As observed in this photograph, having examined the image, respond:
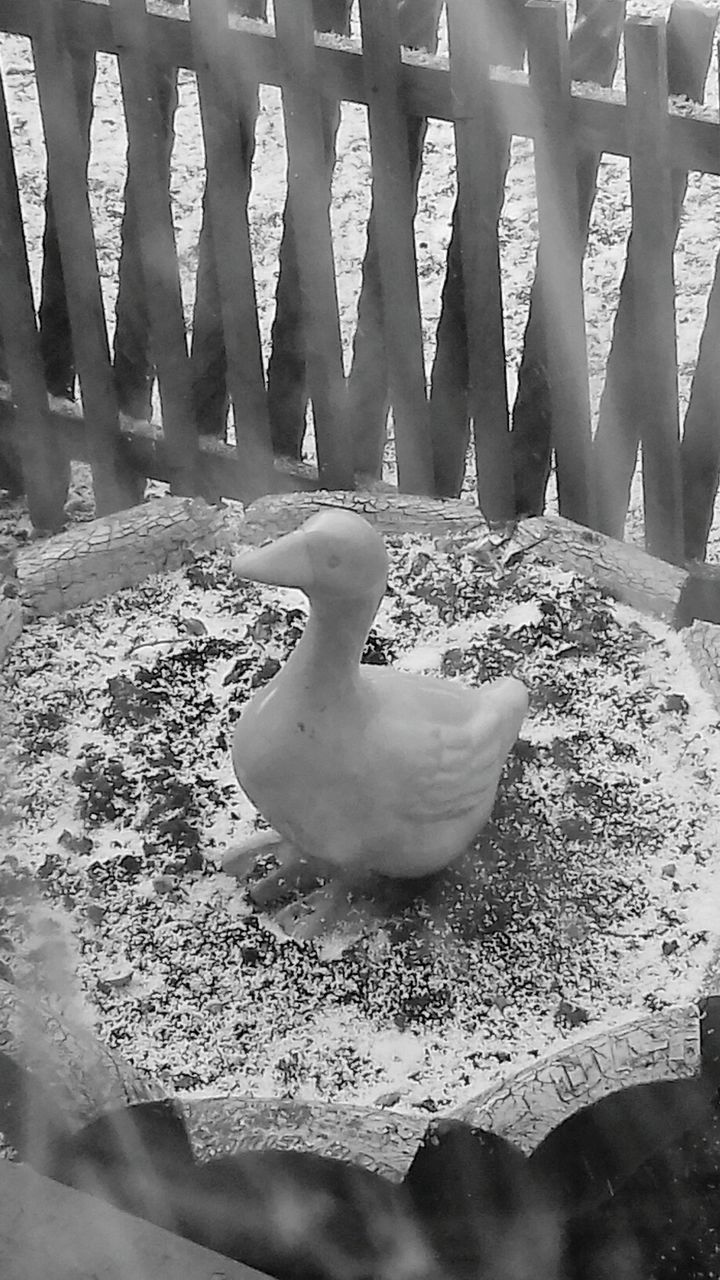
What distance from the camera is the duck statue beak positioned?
4.41ft

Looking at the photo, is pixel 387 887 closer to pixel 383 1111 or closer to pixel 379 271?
pixel 383 1111

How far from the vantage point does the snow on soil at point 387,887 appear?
1472 millimetres

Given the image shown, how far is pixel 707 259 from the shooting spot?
3.59 m

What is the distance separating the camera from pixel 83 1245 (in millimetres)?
677

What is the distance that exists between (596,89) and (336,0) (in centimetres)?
46

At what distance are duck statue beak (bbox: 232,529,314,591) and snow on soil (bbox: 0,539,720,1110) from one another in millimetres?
436

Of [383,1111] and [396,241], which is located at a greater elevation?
[396,241]

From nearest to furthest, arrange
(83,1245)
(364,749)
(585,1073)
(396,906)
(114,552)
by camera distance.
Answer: (83,1245)
(585,1073)
(364,749)
(396,906)
(114,552)

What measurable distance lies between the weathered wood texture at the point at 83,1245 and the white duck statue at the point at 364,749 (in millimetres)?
766

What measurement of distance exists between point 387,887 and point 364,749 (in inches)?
8.8

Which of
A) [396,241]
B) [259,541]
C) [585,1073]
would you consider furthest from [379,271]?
[585,1073]

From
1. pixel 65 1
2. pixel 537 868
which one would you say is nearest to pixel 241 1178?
pixel 537 868

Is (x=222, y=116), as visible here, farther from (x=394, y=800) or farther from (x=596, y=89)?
(x=394, y=800)

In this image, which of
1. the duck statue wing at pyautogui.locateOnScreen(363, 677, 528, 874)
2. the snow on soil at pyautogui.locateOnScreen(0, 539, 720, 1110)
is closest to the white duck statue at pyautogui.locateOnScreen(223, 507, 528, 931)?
the duck statue wing at pyautogui.locateOnScreen(363, 677, 528, 874)
